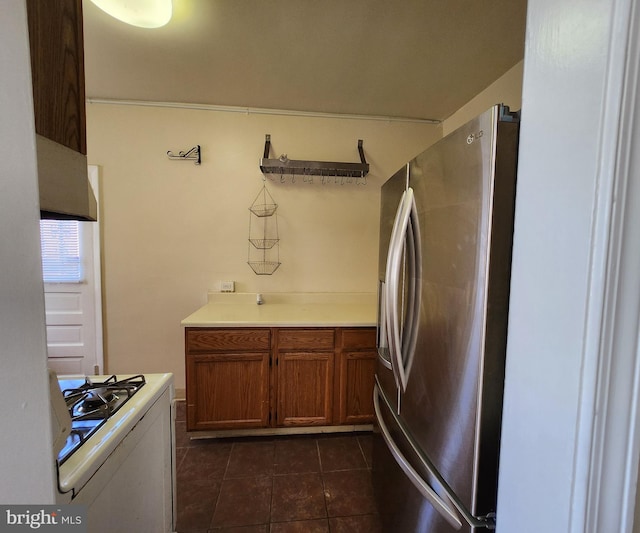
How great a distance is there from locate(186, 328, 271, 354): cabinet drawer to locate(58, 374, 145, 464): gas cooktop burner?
751mm

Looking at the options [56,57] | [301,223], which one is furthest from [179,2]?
[301,223]

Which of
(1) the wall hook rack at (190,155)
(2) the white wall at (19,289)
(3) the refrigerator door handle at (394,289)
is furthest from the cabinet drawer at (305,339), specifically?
(1) the wall hook rack at (190,155)

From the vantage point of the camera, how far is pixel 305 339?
6.25 feet

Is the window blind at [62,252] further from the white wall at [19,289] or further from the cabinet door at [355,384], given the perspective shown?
the white wall at [19,289]

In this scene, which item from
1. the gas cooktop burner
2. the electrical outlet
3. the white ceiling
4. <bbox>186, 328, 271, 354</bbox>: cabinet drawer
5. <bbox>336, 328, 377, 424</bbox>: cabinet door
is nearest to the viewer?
the gas cooktop burner

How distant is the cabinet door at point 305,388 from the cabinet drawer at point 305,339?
0.05m

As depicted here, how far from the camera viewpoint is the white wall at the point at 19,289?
1.17 feet

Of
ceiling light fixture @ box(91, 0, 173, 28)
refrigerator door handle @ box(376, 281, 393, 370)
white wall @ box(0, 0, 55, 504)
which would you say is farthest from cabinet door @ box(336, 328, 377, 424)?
ceiling light fixture @ box(91, 0, 173, 28)

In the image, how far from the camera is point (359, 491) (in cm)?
153

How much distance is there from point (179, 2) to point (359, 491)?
109 inches

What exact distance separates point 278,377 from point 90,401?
1.17 metres

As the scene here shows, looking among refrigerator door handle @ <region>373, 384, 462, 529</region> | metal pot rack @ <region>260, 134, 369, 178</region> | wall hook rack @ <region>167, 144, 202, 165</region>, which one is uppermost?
wall hook rack @ <region>167, 144, 202, 165</region>

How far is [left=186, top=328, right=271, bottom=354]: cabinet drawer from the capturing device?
5.92 feet

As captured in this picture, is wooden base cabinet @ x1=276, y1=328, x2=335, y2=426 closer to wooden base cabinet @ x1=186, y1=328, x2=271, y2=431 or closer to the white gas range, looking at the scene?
wooden base cabinet @ x1=186, y1=328, x2=271, y2=431
